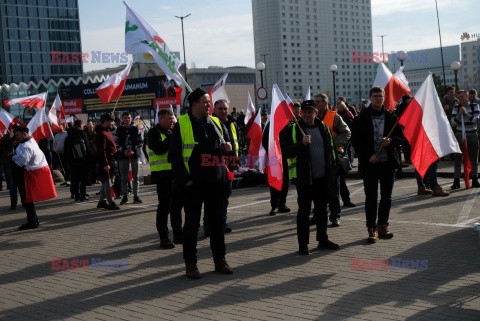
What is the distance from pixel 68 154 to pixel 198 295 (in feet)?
32.9

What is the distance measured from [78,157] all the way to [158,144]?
660cm

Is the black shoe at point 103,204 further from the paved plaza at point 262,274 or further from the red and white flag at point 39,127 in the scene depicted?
the red and white flag at point 39,127

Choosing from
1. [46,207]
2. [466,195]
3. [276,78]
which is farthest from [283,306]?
[276,78]

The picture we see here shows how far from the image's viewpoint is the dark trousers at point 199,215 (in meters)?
6.80

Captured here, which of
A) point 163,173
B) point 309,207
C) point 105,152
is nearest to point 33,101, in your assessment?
point 105,152

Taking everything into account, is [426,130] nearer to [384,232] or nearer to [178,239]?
[384,232]

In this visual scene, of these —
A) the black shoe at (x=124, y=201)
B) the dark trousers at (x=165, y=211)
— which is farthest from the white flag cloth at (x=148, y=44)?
the black shoe at (x=124, y=201)

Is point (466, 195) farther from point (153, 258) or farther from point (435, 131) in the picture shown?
point (153, 258)

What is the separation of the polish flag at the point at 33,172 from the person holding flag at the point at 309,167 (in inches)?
198

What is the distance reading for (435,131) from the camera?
8.28 m

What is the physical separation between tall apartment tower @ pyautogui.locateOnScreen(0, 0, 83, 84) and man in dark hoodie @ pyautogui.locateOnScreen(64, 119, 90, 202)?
360 feet

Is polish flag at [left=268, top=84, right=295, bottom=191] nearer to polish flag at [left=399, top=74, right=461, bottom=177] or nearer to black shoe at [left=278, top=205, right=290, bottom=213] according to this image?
polish flag at [left=399, top=74, right=461, bottom=177]

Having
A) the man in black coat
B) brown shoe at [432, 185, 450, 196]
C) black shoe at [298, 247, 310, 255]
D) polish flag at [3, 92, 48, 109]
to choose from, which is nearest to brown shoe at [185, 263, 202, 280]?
black shoe at [298, 247, 310, 255]

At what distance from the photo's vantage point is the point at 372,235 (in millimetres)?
8016
